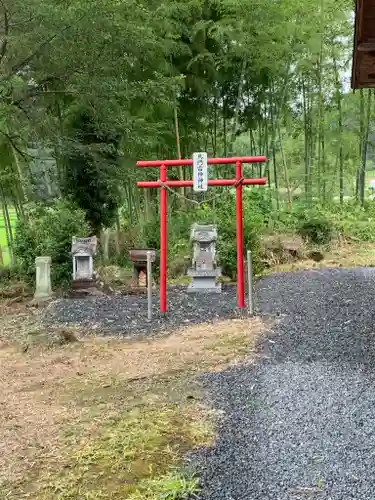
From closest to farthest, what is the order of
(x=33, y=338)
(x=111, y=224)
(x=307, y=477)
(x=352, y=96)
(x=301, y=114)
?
1. (x=307, y=477)
2. (x=33, y=338)
3. (x=111, y=224)
4. (x=352, y=96)
5. (x=301, y=114)

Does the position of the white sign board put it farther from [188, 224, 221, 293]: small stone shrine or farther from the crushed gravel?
[188, 224, 221, 293]: small stone shrine

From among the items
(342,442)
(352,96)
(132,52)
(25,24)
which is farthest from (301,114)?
(342,442)

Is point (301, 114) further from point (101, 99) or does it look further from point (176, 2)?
point (101, 99)

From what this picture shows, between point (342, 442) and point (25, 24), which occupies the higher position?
point (25, 24)

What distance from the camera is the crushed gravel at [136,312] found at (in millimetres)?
4318

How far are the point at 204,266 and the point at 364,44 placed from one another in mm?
2896

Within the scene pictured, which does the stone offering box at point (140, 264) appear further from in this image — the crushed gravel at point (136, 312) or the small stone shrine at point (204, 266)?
the small stone shrine at point (204, 266)

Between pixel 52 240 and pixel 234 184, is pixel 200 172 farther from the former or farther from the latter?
pixel 52 240

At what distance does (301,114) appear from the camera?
33.3 ft

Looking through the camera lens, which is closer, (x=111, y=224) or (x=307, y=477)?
(x=307, y=477)

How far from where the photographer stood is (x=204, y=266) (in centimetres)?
555

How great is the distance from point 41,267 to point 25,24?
220cm

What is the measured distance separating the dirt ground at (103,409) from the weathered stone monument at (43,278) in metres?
1.26

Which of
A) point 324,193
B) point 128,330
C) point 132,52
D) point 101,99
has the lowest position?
point 128,330
